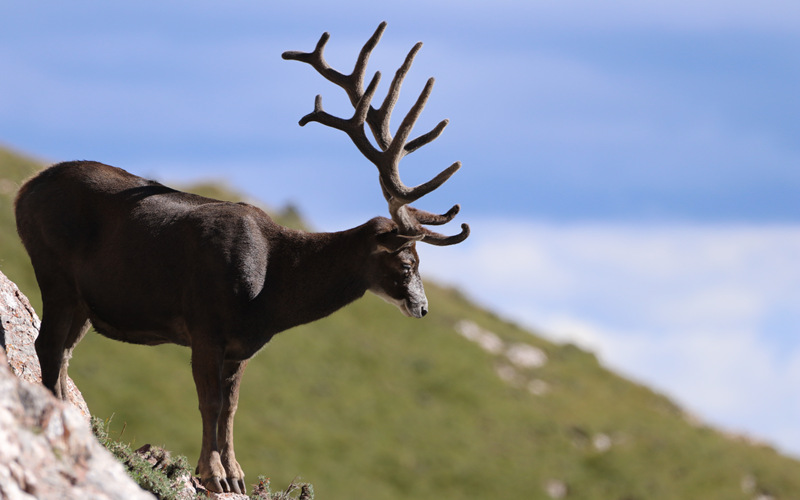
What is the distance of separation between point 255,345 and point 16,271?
3695cm

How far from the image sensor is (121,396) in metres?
42.0

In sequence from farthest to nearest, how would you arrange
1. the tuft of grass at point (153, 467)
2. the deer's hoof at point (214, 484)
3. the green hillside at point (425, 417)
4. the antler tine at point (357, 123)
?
1. the green hillside at point (425, 417)
2. the antler tine at point (357, 123)
3. the deer's hoof at point (214, 484)
4. the tuft of grass at point (153, 467)

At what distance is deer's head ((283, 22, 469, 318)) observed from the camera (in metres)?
10.6

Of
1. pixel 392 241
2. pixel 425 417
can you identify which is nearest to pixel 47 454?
pixel 392 241

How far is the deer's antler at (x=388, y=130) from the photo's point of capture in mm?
10641

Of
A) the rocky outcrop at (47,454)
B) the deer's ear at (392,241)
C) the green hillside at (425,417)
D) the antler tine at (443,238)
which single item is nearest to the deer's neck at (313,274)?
the deer's ear at (392,241)

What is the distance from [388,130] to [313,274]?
6.31 feet

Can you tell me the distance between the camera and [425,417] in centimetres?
5166

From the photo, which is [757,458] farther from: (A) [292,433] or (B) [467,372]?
(A) [292,433]

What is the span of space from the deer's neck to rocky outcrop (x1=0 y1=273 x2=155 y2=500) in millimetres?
3396

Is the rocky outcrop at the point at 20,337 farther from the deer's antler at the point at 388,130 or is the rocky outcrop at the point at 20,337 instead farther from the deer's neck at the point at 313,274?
the deer's antler at the point at 388,130

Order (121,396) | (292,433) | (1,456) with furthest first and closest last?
(292,433)
(121,396)
(1,456)

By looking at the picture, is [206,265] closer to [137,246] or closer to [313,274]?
[137,246]

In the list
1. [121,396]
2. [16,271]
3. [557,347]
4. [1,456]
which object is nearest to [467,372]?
[557,347]
